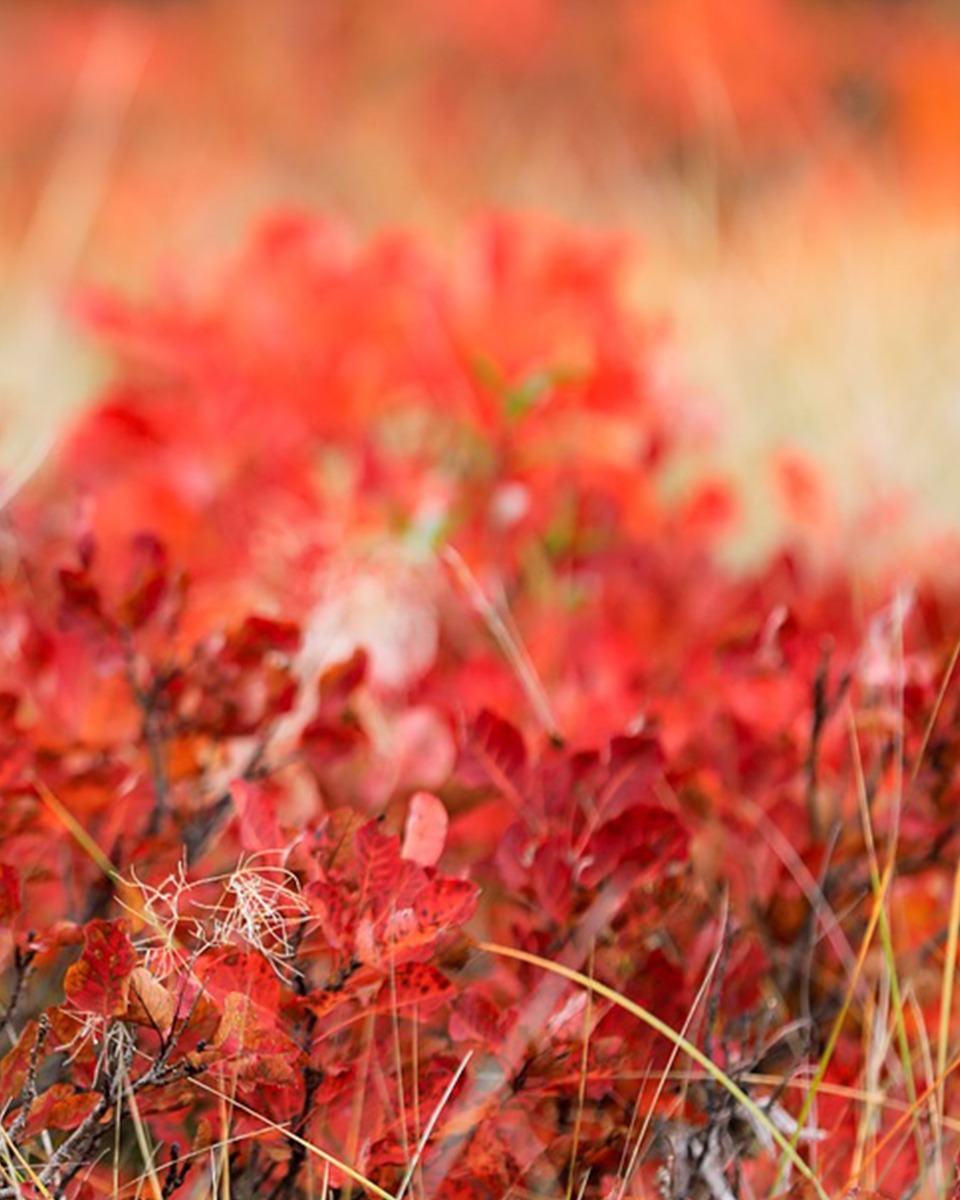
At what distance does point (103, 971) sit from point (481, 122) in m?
7.70

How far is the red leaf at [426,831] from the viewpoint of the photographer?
30.8 inches

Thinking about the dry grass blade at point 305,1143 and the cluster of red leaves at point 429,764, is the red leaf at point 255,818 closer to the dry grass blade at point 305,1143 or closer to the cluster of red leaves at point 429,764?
the cluster of red leaves at point 429,764

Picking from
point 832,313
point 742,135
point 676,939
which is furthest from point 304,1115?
point 742,135

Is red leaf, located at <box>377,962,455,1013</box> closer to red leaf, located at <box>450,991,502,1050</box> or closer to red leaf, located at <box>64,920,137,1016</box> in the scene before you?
red leaf, located at <box>450,991,502,1050</box>

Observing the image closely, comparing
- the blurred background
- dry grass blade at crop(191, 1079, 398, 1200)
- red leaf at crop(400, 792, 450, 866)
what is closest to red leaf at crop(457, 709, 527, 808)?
red leaf at crop(400, 792, 450, 866)

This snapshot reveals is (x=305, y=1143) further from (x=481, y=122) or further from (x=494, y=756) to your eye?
(x=481, y=122)

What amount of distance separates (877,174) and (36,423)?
16.8ft

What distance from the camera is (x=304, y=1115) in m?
0.75

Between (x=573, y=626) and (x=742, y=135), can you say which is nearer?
(x=573, y=626)

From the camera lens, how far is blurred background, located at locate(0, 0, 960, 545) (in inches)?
190


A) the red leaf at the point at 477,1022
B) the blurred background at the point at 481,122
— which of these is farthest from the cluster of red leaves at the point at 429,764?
the blurred background at the point at 481,122

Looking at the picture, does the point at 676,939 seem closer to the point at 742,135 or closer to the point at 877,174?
the point at 877,174

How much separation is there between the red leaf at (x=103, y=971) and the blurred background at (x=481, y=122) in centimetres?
312

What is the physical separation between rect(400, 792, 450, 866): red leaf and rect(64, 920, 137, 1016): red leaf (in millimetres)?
155
